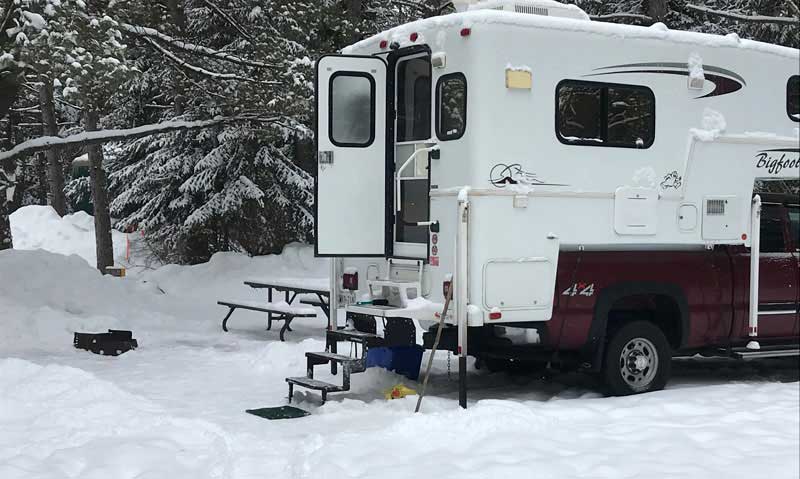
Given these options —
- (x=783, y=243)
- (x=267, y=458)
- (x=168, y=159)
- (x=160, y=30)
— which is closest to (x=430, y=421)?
(x=267, y=458)

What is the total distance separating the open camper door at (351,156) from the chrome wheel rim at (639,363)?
7.75 ft

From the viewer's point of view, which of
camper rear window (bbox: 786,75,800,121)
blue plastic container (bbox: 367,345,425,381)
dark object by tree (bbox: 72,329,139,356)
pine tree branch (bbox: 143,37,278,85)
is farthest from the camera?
pine tree branch (bbox: 143,37,278,85)

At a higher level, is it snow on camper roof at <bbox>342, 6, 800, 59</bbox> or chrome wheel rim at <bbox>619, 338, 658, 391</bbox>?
snow on camper roof at <bbox>342, 6, 800, 59</bbox>

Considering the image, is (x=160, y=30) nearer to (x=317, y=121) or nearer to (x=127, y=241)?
(x=317, y=121)

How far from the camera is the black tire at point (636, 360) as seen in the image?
884cm

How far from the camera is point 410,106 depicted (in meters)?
9.24

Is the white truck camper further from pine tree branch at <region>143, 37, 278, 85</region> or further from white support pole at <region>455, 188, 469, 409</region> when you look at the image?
pine tree branch at <region>143, 37, 278, 85</region>

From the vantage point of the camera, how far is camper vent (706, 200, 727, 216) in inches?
368

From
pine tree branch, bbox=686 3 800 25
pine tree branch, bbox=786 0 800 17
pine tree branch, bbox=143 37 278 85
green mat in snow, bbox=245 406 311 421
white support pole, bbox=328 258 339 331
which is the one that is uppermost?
pine tree branch, bbox=786 0 800 17

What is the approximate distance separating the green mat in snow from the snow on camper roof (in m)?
3.30

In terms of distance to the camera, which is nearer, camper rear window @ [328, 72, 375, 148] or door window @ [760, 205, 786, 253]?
camper rear window @ [328, 72, 375, 148]

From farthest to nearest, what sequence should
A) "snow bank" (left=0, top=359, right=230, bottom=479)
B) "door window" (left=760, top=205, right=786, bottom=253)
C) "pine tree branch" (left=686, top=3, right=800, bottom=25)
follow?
"pine tree branch" (left=686, top=3, right=800, bottom=25), "door window" (left=760, top=205, right=786, bottom=253), "snow bank" (left=0, top=359, right=230, bottom=479)

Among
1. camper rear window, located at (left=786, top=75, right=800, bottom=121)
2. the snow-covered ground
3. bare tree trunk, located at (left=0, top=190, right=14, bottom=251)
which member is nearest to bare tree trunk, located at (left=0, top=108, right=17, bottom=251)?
bare tree trunk, located at (left=0, top=190, right=14, bottom=251)

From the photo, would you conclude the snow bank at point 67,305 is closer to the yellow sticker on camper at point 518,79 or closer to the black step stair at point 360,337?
the black step stair at point 360,337
